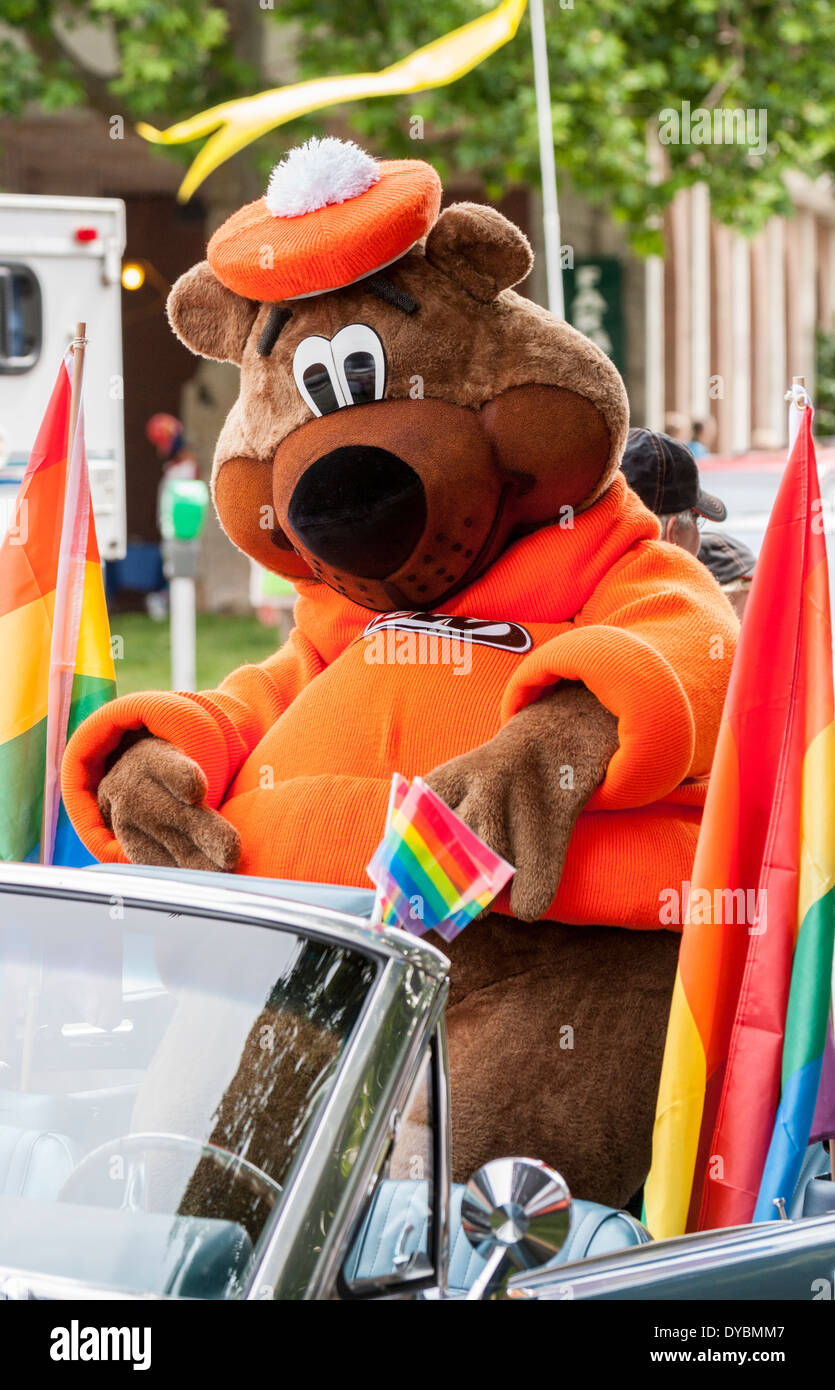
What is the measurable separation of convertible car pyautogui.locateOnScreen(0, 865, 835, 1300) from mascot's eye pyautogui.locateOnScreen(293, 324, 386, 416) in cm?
137

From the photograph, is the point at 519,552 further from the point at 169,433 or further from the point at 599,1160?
the point at 169,433

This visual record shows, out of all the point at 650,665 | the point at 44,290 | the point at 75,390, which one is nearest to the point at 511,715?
the point at 650,665

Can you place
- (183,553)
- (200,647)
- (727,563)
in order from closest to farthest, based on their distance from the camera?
(727,563)
(183,553)
(200,647)

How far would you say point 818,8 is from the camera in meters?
13.4

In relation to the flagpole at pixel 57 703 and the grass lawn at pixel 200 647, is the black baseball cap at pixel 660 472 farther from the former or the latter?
the grass lawn at pixel 200 647

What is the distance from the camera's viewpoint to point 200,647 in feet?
50.3

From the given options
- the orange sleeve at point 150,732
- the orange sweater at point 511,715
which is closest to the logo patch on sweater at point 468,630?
the orange sweater at point 511,715

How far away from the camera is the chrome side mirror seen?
6.07ft

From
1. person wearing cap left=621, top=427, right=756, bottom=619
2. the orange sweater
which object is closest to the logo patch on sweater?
the orange sweater

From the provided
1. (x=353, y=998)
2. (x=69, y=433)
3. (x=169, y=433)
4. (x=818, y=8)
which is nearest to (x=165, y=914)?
(x=353, y=998)

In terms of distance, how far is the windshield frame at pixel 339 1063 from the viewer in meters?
1.80

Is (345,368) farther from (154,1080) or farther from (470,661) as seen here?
(154,1080)

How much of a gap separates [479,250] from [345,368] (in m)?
0.38
